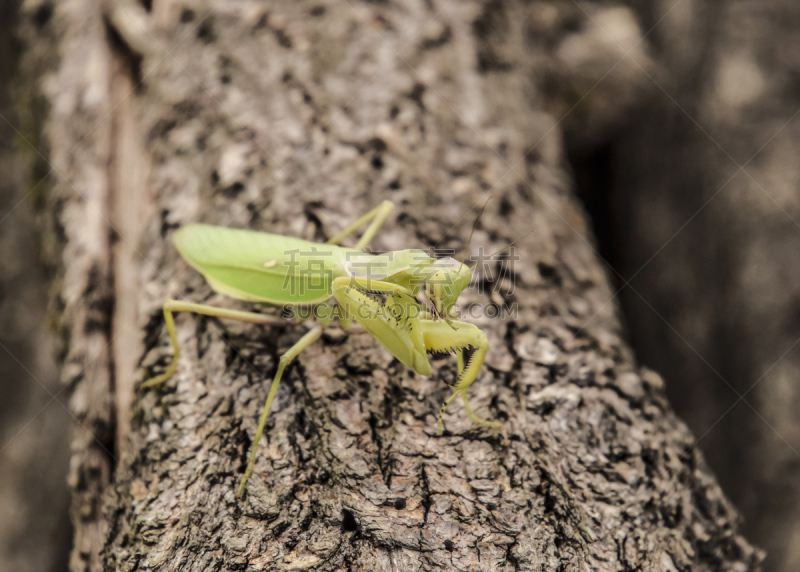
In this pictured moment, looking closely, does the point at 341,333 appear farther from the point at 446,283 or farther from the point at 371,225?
the point at 446,283

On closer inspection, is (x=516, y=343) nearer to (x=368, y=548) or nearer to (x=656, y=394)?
(x=656, y=394)

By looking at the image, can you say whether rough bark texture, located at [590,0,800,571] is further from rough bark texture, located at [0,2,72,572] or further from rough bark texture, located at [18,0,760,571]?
rough bark texture, located at [0,2,72,572]

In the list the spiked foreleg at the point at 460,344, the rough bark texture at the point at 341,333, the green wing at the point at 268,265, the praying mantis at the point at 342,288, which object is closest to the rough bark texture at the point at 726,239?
the rough bark texture at the point at 341,333

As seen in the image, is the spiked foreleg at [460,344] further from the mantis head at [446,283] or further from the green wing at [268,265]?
the green wing at [268,265]

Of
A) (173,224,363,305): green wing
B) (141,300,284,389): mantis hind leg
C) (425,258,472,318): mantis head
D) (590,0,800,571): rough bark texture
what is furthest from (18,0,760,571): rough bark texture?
(590,0,800,571): rough bark texture

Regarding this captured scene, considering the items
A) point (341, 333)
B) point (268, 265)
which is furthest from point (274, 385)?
point (268, 265)
